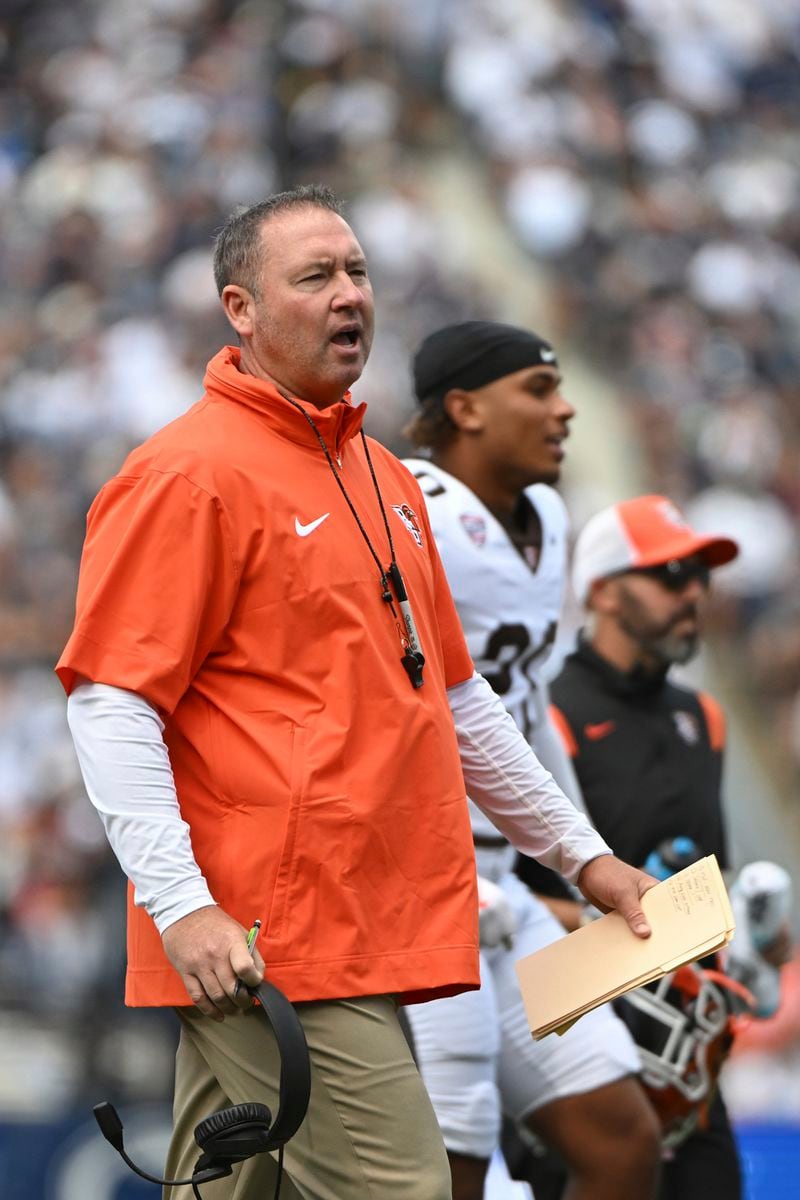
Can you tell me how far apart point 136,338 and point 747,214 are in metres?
4.22

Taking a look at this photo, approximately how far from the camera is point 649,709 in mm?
5023

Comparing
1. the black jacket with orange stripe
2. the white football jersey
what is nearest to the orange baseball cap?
the black jacket with orange stripe

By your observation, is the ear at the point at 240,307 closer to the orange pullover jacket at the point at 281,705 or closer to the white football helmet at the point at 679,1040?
the orange pullover jacket at the point at 281,705

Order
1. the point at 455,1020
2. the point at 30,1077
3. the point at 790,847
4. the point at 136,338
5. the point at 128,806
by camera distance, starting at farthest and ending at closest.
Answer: the point at 136,338 < the point at 790,847 < the point at 30,1077 < the point at 455,1020 < the point at 128,806

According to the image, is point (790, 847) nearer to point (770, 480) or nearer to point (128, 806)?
point (770, 480)

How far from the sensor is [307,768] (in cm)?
272

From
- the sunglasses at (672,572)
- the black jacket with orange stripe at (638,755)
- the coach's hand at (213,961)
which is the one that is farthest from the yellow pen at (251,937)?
the sunglasses at (672,572)

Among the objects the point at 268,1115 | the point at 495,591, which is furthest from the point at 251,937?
the point at 495,591

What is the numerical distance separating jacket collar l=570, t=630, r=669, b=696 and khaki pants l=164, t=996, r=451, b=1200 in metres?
2.35

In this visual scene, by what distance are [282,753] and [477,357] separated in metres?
1.94

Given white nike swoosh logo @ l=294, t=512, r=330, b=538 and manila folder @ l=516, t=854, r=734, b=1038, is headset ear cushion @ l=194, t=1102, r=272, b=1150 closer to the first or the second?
manila folder @ l=516, t=854, r=734, b=1038

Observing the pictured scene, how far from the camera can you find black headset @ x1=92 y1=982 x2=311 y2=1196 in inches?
100

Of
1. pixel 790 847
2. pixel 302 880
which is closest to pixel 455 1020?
pixel 302 880

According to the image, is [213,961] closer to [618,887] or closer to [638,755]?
[618,887]
